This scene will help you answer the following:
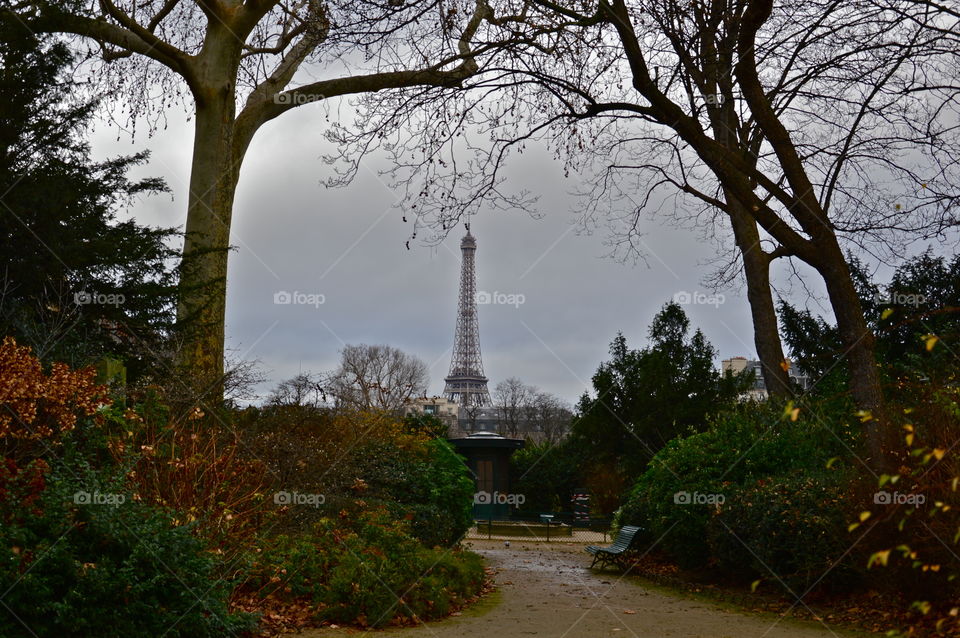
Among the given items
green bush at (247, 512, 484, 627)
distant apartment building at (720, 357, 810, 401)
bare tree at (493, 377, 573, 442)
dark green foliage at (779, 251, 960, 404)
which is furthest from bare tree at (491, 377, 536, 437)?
green bush at (247, 512, 484, 627)

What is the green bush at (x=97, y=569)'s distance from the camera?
5.52 m

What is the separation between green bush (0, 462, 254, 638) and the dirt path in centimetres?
132

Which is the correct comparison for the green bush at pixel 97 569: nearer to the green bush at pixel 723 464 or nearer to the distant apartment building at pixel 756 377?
the green bush at pixel 723 464

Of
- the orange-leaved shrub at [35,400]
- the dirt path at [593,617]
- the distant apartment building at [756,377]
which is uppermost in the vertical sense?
the distant apartment building at [756,377]

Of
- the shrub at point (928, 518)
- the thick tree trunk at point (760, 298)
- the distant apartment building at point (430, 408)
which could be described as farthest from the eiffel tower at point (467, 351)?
the shrub at point (928, 518)

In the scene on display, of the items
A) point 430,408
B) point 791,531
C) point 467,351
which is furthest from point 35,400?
point 467,351

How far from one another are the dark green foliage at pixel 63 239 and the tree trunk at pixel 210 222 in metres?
1.09

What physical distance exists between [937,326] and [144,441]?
1425cm

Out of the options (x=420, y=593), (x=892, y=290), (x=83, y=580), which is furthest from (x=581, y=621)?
(x=892, y=290)

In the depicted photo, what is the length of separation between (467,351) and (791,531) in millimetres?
55383

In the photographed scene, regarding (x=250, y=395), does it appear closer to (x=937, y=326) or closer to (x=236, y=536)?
(x=236, y=536)

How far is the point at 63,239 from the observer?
32.6 feet

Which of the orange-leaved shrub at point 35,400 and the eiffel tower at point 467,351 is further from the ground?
the eiffel tower at point 467,351

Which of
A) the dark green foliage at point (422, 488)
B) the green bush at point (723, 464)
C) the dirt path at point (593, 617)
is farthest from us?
the dark green foliage at point (422, 488)
